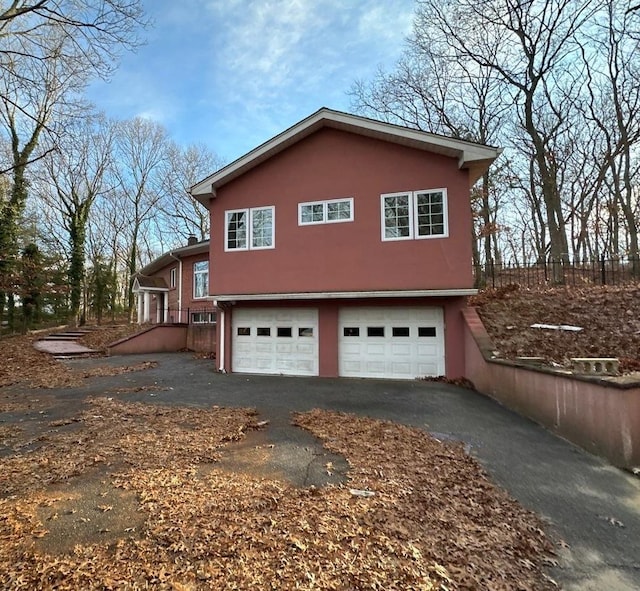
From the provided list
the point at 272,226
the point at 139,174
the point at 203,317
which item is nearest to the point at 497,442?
the point at 272,226

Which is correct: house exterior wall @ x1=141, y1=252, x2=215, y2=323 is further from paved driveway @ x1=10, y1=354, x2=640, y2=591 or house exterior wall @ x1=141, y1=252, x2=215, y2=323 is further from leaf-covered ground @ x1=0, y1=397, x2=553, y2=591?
leaf-covered ground @ x1=0, y1=397, x2=553, y2=591

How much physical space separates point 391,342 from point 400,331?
392mm

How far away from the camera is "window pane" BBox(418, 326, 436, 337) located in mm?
10055

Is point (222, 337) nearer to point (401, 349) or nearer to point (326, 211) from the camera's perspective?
point (326, 211)

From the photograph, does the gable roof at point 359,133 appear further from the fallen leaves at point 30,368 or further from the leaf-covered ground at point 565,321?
the fallen leaves at point 30,368

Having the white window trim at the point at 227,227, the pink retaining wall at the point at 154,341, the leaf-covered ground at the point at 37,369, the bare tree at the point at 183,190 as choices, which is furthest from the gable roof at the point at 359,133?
the bare tree at the point at 183,190

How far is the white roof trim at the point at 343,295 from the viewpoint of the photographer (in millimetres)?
9469

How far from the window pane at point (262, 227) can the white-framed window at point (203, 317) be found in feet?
23.8

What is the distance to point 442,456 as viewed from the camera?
4723 millimetres

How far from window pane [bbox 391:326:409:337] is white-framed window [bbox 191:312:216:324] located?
9689 mm

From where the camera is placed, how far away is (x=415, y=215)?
9875mm

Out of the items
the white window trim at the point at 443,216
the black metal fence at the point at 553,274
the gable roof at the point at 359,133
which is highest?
the gable roof at the point at 359,133

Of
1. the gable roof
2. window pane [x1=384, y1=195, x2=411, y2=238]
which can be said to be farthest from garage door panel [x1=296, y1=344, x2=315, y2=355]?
the gable roof

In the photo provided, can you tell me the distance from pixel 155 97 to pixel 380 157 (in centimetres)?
848
